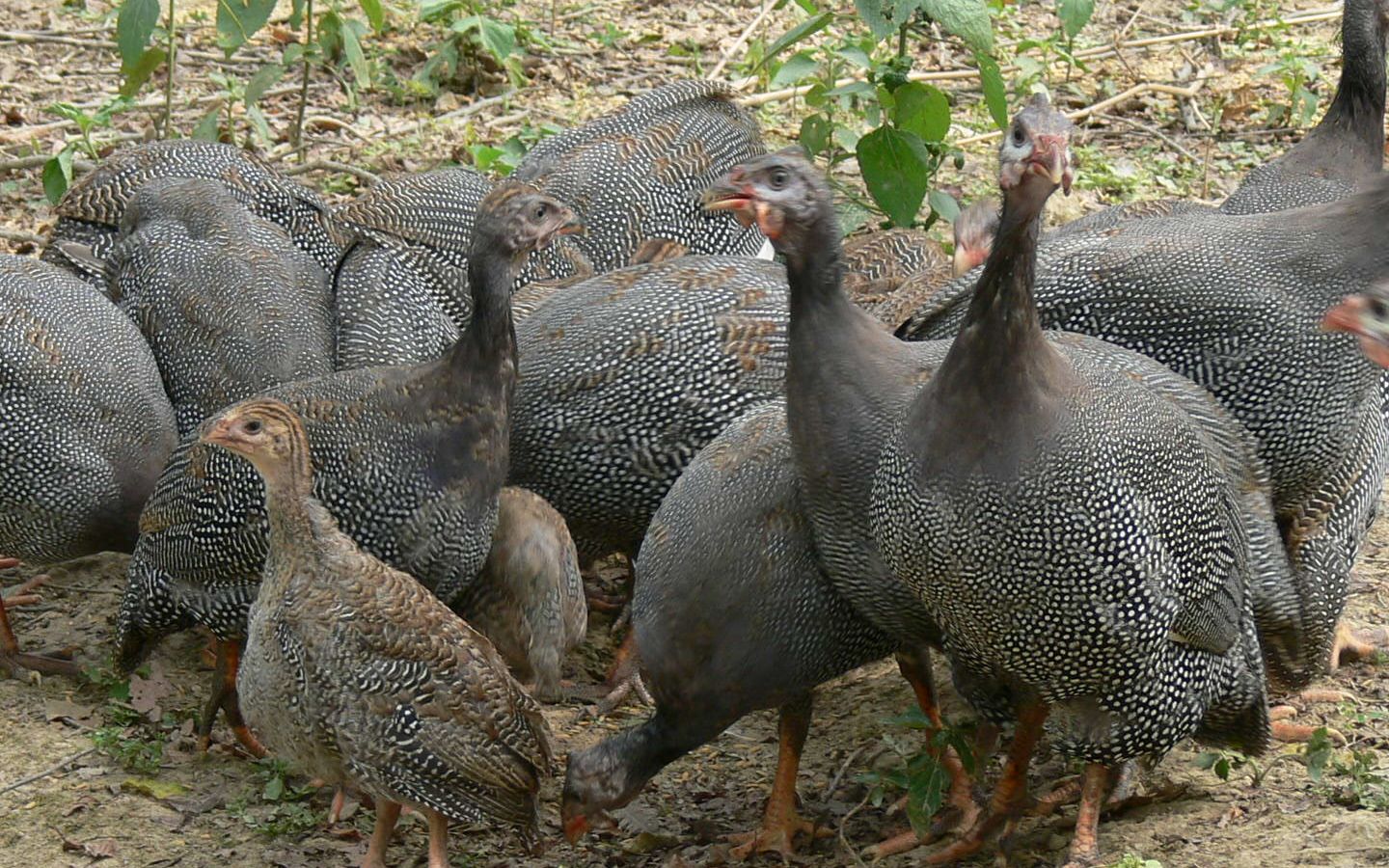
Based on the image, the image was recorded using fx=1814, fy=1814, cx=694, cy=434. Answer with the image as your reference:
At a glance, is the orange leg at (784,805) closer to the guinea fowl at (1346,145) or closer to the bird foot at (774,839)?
the bird foot at (774,839)

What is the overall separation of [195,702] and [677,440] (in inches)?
62.2

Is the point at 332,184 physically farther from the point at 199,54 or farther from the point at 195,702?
the point at 195,702

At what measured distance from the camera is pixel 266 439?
416cm

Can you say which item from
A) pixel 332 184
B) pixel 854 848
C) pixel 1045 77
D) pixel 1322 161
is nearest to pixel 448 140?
pixel 332 184

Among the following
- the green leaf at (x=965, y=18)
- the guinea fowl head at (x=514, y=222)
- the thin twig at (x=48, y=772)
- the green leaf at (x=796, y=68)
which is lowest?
the thin twig at (x=48, y=772)

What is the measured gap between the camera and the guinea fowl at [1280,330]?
4531 millimetres

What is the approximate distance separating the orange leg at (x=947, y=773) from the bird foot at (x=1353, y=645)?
4.04ft

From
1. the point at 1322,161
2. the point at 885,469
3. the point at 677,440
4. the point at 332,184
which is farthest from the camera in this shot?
the point at 332,184

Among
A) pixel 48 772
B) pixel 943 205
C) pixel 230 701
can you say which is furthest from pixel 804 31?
pixel 48 772

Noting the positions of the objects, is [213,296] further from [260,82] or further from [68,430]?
[260,82]

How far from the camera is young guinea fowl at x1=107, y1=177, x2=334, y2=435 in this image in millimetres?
5336

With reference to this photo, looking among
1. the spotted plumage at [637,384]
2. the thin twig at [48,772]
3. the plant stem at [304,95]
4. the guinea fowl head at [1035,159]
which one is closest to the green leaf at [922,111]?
the spotted plumage at [637,384]

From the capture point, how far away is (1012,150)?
369 cm

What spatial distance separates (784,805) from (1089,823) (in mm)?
797
